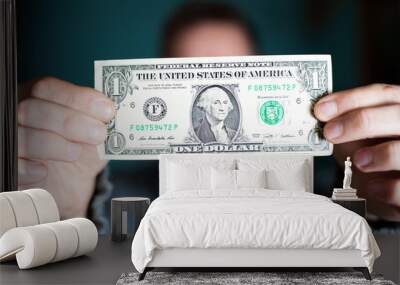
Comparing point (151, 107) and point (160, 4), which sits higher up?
point (160, 4)

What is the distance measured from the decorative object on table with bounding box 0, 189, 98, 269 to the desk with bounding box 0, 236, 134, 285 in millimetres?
69

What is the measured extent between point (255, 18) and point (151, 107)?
5.01 feet

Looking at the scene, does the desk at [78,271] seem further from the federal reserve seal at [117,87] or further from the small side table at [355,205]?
the small side table at [355,205]

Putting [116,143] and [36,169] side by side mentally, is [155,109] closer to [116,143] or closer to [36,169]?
[116,143]

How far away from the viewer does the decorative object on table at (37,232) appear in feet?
16.8

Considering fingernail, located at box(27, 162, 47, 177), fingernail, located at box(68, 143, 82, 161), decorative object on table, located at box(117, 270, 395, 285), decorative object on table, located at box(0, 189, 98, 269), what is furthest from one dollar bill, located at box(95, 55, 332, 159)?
decorative object on table, located at box(117, 270, 395, 285)

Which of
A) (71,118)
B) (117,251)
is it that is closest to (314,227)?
(117,251)

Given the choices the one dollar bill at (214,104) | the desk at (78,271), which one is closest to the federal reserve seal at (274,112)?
the one dollar bill at (214,104)

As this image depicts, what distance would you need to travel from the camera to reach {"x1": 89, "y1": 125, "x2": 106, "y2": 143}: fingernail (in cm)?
722

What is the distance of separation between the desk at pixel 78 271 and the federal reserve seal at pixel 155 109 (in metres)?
1.78

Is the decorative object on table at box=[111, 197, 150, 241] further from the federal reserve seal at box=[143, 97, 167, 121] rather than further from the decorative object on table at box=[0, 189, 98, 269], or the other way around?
the federal reserve seal at box=[143, 97, 167, 121]

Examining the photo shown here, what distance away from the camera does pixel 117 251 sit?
6113 mm

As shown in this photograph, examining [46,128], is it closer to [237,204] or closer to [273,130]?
[273,130]

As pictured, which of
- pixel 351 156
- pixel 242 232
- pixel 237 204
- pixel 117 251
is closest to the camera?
pixel 242 232
